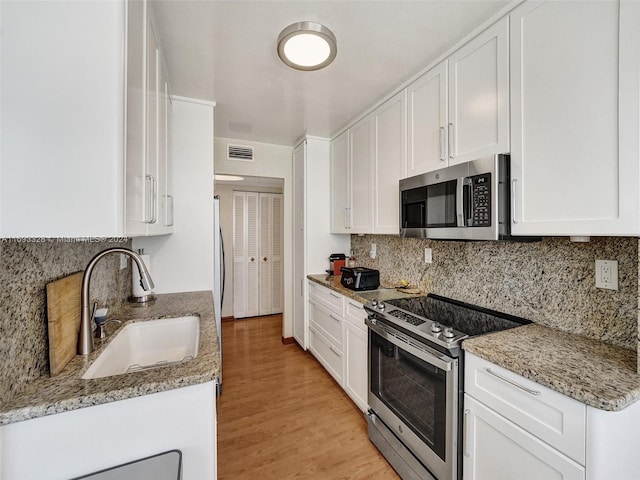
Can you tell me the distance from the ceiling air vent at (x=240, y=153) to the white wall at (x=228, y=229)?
3.64ft

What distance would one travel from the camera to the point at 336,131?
3066 millimetres

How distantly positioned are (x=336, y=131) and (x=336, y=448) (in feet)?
9.15

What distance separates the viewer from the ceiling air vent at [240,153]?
3248mm

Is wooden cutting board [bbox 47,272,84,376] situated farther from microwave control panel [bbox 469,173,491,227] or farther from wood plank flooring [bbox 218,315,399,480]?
microwave control panel [bbox 469,173,491,227]

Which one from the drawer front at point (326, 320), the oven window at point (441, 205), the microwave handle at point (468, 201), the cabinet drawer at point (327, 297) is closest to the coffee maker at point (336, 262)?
the cabinet drawer at point (327, 297)

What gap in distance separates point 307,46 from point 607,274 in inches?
71.9

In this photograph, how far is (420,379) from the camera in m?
1.53

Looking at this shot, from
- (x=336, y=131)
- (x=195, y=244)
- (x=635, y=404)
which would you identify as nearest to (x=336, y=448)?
(x=635, y=404)

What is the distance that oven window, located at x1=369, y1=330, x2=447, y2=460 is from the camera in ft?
4.60

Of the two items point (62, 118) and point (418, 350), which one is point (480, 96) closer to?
point (418, 350)

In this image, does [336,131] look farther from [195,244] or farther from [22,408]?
[22,408]

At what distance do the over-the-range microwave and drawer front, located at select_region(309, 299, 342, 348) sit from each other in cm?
111

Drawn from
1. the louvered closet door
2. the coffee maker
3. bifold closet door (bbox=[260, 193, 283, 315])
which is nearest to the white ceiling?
the coffee maker

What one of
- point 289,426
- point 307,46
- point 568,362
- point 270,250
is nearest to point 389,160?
point 307,46
